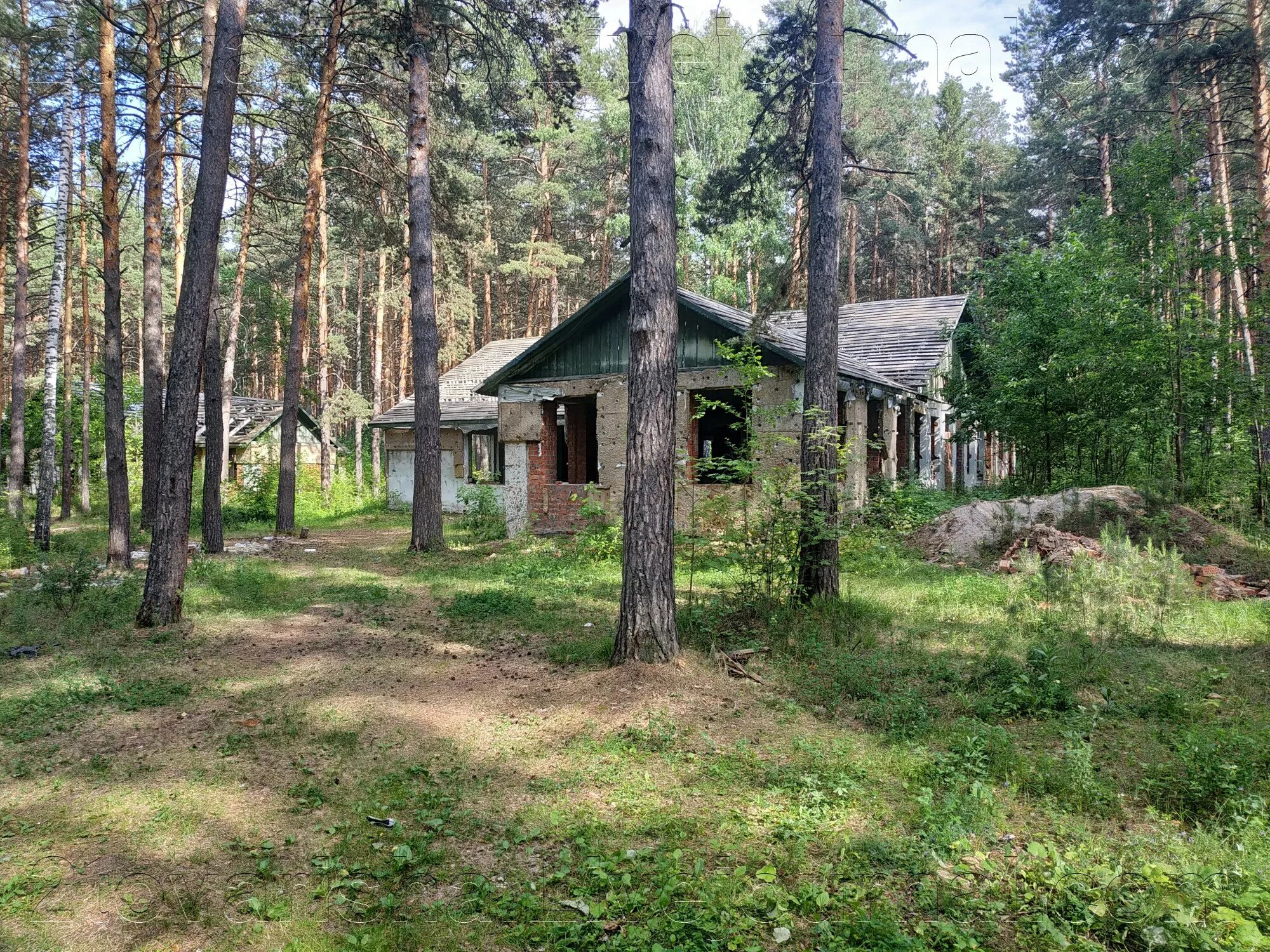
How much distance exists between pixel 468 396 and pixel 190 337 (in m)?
17.8

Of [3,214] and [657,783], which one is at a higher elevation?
[3,214]

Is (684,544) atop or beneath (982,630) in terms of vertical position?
atop

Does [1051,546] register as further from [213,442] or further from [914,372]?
[213,442]

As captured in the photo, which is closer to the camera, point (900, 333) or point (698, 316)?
point (698, 316)

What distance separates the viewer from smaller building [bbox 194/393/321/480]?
28.0 m

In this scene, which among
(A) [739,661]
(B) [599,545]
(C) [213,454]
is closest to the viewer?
(A) [739,661]

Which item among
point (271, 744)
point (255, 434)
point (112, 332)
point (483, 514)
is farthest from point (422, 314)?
point (255, 434)

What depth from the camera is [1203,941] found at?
8.40 feet

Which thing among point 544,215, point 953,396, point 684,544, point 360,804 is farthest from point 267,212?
point 360,804

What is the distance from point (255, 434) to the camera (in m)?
28.4

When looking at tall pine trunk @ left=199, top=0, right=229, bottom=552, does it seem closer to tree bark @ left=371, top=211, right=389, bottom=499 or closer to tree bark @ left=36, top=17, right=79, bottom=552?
tree bark @ left=36, top=17, right=79, bottom=552

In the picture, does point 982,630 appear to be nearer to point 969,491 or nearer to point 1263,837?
point 1263,837

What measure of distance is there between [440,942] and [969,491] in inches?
717

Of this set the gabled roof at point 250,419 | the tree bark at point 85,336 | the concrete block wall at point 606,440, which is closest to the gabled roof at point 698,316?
the concrete block wall at point 606,440
